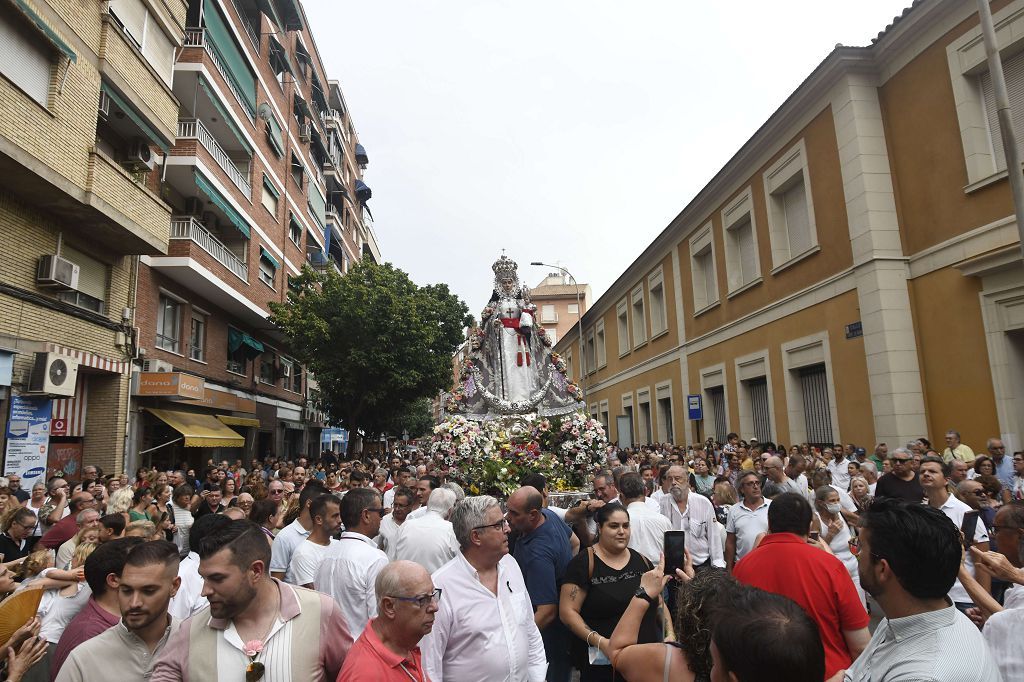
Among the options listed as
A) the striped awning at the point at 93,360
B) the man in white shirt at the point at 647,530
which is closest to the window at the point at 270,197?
the striped awning at the point at 93,360

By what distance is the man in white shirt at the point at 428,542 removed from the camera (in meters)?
4.71

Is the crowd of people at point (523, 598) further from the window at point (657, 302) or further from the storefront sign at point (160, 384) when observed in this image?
the window at point (657, 302)

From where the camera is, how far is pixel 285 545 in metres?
5.14

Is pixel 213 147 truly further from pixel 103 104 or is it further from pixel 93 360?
pixel 93 360

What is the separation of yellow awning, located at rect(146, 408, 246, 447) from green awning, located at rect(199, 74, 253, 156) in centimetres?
927

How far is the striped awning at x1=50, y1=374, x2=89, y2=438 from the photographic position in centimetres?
1327

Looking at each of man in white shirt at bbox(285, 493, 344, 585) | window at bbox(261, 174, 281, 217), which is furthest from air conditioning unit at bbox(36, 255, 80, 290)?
window at bbox(261, 174, 281, 217)

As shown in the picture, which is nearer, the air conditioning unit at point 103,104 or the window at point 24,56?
the window at point 24,56

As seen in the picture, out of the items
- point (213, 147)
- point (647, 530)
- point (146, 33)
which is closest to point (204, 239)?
point (213, 147)

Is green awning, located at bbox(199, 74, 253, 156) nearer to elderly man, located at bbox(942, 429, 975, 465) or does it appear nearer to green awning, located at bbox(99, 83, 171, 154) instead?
green awning, located at bbox(99, 83, 171, 154)

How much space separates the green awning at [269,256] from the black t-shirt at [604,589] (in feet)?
75.3

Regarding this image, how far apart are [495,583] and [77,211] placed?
1327 centimetres

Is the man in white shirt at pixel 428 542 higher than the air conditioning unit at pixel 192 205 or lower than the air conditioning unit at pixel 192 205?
lower

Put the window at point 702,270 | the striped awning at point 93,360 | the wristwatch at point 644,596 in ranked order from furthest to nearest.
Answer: the window at point 702,270 → the striped awning at point 93,360 → the wristwatch at point 644,596
